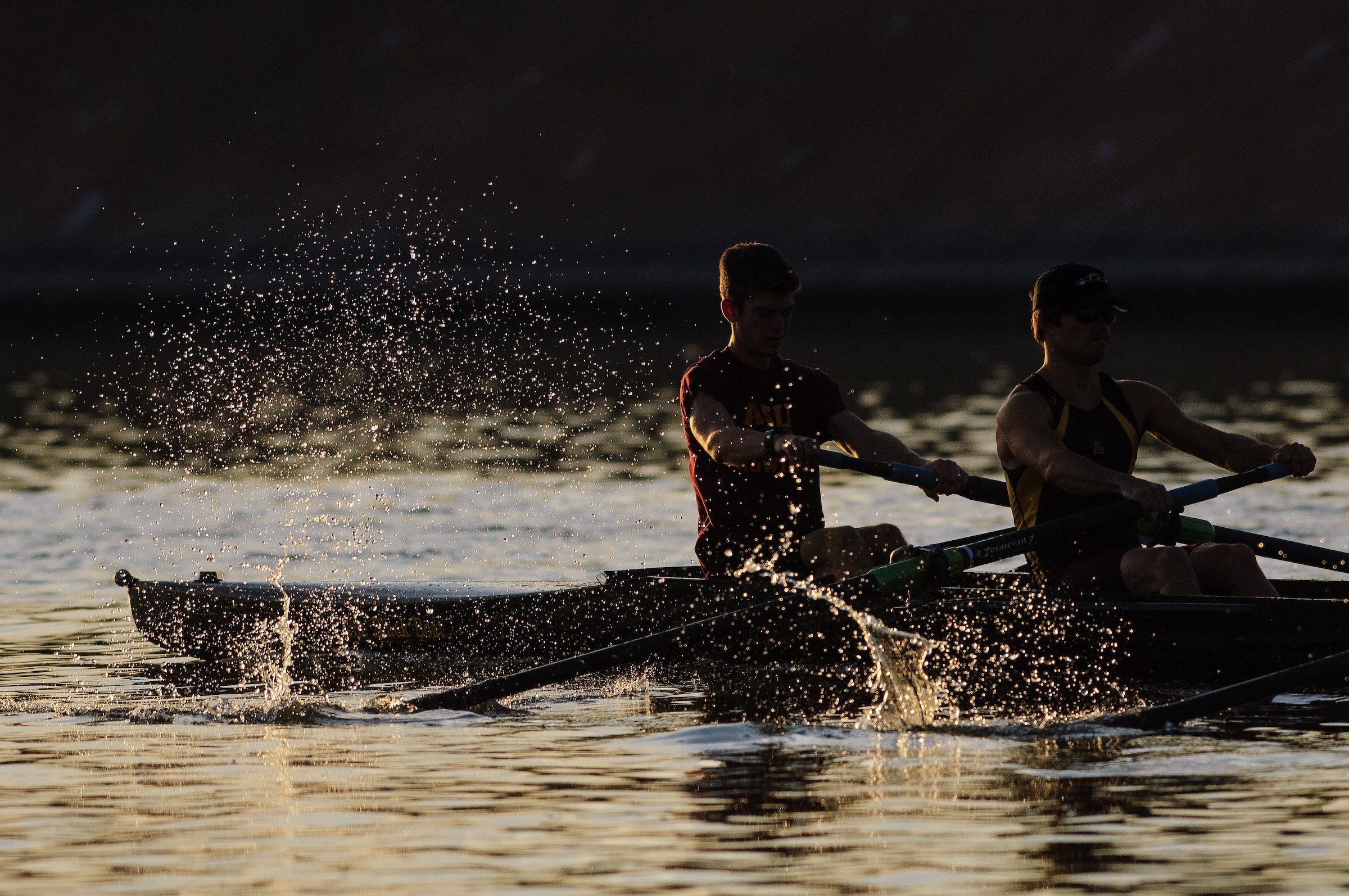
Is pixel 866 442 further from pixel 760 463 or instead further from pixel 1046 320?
pixel 1046 320

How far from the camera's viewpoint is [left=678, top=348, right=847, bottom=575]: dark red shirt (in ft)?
32.5

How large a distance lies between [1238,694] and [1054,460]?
129 centimetres

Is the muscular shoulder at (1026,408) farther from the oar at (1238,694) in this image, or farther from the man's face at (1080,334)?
the oar at (1238,694)

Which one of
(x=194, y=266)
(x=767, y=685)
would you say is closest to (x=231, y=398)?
(x=767, y=685)

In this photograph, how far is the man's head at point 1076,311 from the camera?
920 centimetres

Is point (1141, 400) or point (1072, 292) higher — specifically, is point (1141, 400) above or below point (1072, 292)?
below

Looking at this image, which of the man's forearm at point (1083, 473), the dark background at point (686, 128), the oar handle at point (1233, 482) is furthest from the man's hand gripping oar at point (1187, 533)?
the dark background at point (686, 128)

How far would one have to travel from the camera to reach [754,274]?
9.80 metres

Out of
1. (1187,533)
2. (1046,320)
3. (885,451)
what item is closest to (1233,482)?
(1187,533)

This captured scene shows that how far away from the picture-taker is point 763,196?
87.7 meters

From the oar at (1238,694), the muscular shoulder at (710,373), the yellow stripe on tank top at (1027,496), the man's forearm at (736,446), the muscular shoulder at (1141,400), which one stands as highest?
the muscular shoulder at (710,373)

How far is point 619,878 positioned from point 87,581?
830cm

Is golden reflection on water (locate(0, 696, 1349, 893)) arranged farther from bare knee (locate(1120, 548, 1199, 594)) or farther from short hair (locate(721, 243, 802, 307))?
short hair (locate(721, 243, 802, 307))

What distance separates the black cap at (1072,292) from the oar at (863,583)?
850 millimetres
